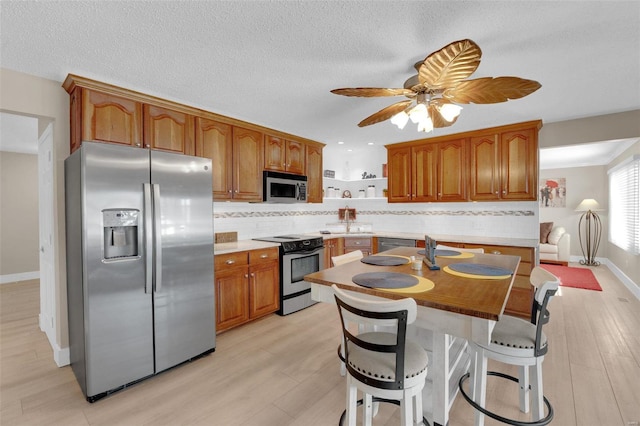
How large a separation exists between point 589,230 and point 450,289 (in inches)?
299

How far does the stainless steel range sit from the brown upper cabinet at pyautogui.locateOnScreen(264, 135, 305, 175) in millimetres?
1048

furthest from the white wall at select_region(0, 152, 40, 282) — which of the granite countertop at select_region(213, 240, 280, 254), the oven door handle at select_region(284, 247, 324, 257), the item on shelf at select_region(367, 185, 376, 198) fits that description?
the item on shelf at select_region(367, 185, 376, 198)

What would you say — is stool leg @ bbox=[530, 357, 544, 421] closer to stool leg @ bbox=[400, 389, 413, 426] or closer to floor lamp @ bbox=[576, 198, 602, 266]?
stool leg @ bbox=[400, 389, 413, 426]

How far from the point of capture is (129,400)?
6.93 feet

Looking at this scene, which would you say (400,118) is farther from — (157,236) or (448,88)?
(157,236)

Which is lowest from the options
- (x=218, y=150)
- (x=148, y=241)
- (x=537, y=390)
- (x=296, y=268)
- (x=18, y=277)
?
(x=18, y=277)

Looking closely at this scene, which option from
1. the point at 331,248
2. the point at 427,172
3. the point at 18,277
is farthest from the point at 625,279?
the point at 18,277

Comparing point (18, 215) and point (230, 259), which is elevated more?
point (18, 215)

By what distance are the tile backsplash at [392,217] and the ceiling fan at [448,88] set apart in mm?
2430

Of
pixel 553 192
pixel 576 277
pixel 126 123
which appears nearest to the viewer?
pixel 126 123

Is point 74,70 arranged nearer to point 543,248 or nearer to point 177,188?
point 177,188

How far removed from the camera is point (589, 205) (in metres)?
6.62

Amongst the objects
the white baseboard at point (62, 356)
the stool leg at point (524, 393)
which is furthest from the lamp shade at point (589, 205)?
the white baseboard at point (62, 356)

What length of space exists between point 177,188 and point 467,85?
2299 millimetres
